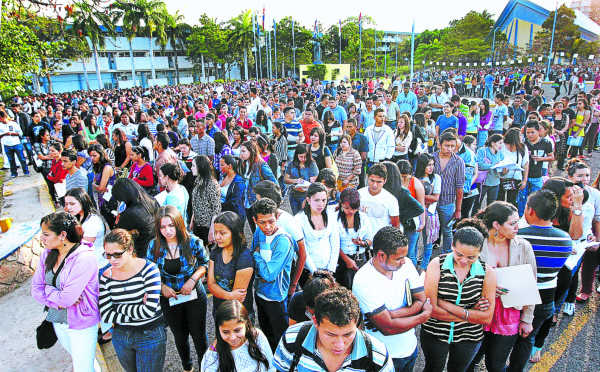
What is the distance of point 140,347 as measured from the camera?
2.84m

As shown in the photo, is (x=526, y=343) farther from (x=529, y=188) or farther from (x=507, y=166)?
(x=529, y=188)

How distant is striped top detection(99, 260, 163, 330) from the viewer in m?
2.74

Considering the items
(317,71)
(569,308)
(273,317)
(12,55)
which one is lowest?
(569,308)

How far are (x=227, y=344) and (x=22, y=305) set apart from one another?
158 inches

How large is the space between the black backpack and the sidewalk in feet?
8.56

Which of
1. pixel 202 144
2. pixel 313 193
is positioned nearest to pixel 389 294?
pixel 313 193

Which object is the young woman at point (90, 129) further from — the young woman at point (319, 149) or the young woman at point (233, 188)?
the young woman at point (319, 149)

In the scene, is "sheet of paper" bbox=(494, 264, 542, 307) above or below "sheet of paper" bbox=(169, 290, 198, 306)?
above

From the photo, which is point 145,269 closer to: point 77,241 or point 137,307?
point 137,307

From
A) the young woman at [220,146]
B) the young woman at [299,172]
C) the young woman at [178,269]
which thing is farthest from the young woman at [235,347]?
the young woman at [220,146]

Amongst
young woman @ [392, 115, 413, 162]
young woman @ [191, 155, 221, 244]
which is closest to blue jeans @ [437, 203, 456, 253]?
young woman @ [392, 115, 413, 162]

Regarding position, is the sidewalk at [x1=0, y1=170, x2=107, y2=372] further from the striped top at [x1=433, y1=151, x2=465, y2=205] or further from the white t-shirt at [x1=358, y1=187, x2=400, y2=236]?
the striped top at [x1=433, y1=151, x2=465, y2=205]

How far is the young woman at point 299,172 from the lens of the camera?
5277mm

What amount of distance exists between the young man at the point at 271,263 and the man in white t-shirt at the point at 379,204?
1255 millimetres
